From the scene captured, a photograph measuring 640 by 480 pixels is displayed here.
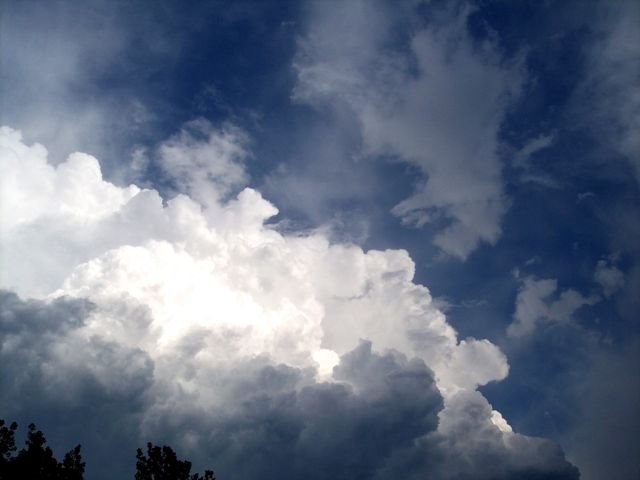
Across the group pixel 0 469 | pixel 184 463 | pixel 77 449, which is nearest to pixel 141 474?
pixel 184 463

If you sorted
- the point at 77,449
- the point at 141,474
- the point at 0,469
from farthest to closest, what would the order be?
the point at 141,474
the point at 77,449
the point at 0,469

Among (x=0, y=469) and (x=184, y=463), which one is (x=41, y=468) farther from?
(x=184, y=463)

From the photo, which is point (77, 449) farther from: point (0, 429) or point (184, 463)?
point (184, 463)

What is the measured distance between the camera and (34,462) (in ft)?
145

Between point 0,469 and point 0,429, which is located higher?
point 0,429

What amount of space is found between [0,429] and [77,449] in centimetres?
834

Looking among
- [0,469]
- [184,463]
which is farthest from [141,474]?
[0,469]

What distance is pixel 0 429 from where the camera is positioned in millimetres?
43562

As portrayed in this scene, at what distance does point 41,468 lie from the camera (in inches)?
1761

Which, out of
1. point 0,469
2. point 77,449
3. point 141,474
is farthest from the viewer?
point 141,474

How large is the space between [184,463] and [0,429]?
2208 centimetres

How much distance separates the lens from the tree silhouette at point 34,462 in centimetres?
4281

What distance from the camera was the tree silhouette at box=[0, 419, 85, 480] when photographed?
4281 cm

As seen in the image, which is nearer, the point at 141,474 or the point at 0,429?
the point at 0,429
